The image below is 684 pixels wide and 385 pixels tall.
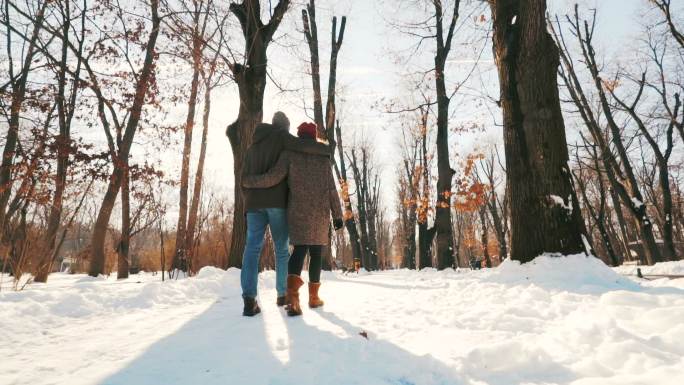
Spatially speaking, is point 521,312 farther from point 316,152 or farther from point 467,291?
point 316,152

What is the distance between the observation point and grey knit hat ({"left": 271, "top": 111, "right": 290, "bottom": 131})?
346cm

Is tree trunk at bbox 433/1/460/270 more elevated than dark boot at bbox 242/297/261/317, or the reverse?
tree trunk at bbox 433/1/460/270

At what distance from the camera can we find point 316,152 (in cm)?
338

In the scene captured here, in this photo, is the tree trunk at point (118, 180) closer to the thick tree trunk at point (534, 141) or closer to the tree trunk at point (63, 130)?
the tree trunk at point (63, 130)

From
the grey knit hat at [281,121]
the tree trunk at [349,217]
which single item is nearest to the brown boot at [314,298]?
the grey knit hat at [281,121]

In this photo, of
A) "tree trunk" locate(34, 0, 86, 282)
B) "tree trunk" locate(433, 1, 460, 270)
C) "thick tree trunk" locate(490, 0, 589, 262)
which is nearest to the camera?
Result: "thick tree trunk" locate(490, 0, 589, 262)

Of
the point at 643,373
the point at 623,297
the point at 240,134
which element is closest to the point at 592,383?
the point at 643,373

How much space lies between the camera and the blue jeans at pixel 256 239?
3.08 metres

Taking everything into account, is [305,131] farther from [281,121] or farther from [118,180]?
[118,180]

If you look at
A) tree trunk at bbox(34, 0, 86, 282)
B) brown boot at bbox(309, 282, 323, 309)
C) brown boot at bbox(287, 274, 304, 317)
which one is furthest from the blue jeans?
tree trunk at bbox(34, 0, 86, 282)

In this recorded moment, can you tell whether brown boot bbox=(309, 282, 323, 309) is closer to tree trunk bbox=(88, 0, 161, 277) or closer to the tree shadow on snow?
the tree shadow on snow

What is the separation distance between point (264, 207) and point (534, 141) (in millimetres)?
3495

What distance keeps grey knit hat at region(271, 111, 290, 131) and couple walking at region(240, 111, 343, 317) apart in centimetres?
3

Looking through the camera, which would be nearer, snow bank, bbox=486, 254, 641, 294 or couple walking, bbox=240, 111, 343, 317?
couple walking, bbox=240, 111, 343, 317
